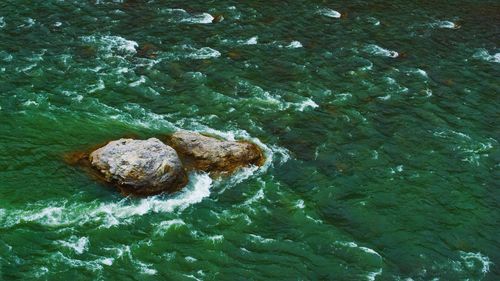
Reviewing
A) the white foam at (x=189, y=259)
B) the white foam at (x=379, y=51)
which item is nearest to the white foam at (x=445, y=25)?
the white foam at (x=379, y=51)

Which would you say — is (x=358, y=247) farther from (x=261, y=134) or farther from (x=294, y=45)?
(x=294, y=45)

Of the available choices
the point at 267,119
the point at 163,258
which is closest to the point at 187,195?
the point at 163,258

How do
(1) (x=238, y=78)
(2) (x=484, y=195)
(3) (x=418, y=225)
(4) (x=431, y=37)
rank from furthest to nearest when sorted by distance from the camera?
(4) (x=431, y=37) < (1) (x=238, y=78) < (2) (x=484, y=195) < (3) (x=418, y=225)

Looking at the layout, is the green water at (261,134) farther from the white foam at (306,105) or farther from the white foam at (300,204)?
the white foam at (300,204)

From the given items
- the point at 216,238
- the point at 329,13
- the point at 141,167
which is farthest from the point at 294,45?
the point at 216,238

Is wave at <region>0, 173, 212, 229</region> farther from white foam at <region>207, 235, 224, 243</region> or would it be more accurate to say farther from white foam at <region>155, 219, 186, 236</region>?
white foam at <region>207, 235, 224, 243</region>

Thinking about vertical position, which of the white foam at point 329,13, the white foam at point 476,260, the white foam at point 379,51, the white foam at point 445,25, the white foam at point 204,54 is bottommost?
the white foam at point 445,25

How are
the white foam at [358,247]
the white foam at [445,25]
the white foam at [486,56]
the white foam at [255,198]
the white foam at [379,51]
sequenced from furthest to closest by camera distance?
the white foam at [445,25]
the white foam at [486,56]
the white foam at [379,51]
the white foam at [255,198]
the white foam at [358,247]

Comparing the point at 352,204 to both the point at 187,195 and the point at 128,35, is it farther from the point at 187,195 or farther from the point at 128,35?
the point at 128,35
